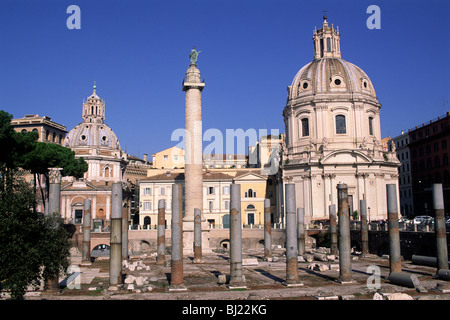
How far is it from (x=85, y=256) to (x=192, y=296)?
62.0ft

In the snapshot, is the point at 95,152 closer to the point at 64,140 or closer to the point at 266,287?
the point at 64,140

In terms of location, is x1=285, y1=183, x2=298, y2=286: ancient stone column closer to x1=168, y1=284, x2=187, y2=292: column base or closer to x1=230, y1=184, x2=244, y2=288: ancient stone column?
x1=230, y1=184, x2=244, y2=288: ancient stone column

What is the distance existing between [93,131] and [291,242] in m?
71.6

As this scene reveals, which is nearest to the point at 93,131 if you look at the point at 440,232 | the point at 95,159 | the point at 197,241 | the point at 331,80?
the point at 95,159

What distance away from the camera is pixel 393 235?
24.7 metres

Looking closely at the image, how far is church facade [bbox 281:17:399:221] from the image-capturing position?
56156 millimetres

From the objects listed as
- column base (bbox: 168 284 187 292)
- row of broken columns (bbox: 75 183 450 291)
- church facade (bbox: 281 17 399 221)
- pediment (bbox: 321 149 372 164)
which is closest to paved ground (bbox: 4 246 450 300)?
column base (bbox: 168 284 187 292)

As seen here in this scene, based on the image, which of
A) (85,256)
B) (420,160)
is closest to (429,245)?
(85,256)

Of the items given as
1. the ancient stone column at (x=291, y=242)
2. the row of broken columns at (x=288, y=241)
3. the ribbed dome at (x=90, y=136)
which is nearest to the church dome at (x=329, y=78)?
the row of broken columns at (x=288, y=241)

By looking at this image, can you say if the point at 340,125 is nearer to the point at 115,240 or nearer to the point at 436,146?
the point at 436,146

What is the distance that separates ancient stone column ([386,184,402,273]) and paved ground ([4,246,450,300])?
0.95m
